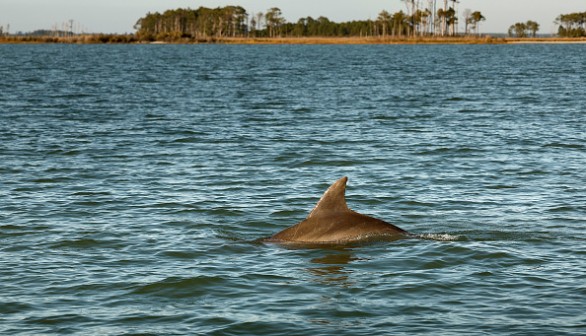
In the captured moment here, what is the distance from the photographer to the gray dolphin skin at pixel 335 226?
15055 mm

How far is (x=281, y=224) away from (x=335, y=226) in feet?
9.35

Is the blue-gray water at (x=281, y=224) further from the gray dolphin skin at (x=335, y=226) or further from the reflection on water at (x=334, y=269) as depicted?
the gray dolphin skin at (x=335, y=226)

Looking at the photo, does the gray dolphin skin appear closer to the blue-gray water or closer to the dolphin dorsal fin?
the dolphin dorsal fin

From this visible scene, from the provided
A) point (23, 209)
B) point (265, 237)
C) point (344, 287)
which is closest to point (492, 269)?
point (344, 287)

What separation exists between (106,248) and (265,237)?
257cm

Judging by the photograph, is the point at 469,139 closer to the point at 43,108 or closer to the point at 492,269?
the point at 492,269

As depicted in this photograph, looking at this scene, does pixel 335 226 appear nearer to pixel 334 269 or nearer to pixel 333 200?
pixel 333 200

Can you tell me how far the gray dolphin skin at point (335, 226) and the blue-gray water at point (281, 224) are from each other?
0.34m

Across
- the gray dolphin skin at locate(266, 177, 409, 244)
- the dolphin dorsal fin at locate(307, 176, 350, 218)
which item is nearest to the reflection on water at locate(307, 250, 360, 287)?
the gray dolphin skin at locate(266, 177, 409, 244)

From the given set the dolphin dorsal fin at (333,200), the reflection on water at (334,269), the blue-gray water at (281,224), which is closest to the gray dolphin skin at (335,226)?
the dolphin dorsal fin at (333,200)

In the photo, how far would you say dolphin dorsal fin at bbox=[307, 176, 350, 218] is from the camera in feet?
48.2

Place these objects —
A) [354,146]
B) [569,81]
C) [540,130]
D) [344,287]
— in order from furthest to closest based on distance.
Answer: [569,81] → [540,130] → [354,146] → [344,287]

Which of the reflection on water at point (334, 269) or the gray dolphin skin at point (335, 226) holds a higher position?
the gray dolphin skin at point (335, 226)

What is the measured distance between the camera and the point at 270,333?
1123 cm
